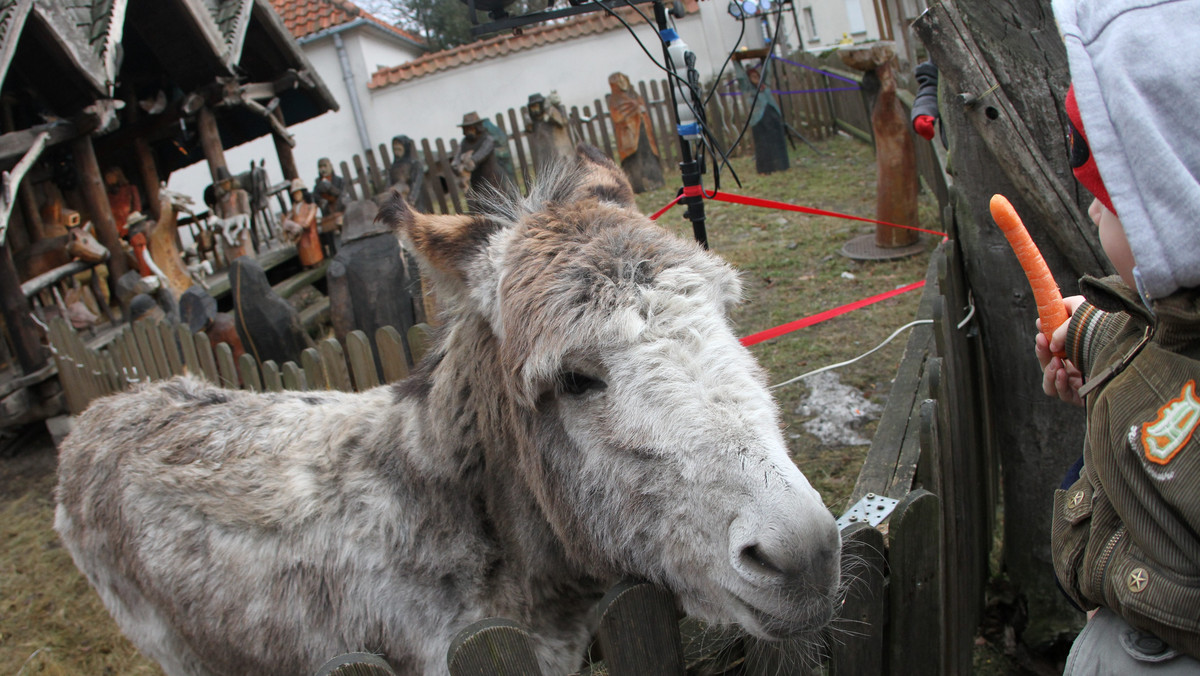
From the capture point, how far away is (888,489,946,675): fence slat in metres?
1.79

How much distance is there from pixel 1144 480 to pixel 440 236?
5.80ft

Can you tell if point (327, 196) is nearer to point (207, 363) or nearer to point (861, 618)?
point (207, 363)

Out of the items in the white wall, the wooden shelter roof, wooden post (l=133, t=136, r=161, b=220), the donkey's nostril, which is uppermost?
the white wall

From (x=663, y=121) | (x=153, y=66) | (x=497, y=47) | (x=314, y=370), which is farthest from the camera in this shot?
(x=497, y=47)

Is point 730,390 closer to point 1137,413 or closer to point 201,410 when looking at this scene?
point 1137,413

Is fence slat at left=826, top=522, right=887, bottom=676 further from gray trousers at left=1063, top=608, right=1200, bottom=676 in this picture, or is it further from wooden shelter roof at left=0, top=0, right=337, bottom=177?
wooden shelter roof at left=0, top=0, right=337, bottom=177

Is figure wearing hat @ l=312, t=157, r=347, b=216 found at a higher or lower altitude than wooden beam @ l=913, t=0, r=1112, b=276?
higher

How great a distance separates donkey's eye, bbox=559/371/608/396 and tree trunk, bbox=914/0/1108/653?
1.81 metres

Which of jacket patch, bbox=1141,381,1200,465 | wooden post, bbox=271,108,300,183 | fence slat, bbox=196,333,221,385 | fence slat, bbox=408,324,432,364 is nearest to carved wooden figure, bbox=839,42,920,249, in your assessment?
fence slat, bbox=408,324,432,364

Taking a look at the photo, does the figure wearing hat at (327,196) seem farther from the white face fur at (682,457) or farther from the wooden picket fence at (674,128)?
the white face fur at (682,457)

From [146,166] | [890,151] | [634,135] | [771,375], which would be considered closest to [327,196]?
[146,166]

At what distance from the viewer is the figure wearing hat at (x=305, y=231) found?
35.8 ft

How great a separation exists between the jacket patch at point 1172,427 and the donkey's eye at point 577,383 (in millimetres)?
1102

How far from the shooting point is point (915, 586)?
191cm
